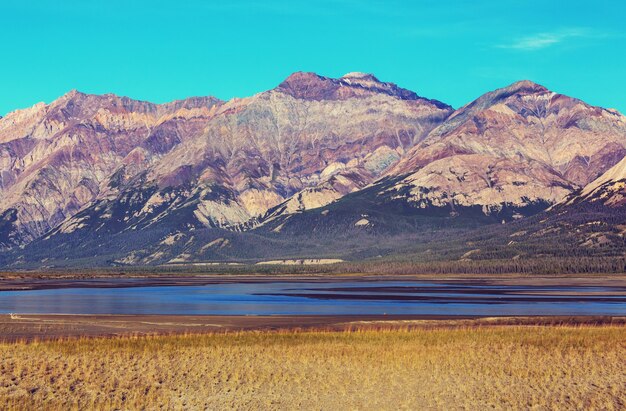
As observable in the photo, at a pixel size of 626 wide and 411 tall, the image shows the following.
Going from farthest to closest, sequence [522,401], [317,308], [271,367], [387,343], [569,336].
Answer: [317,308]
[569,336]
[387,343]
[271,367]
[522,401]

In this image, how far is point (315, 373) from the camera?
59.9 meters

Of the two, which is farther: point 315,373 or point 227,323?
point 227,323

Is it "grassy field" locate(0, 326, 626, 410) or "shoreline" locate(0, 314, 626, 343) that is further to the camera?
"shoreline" locate(0, 314, 626, 343)

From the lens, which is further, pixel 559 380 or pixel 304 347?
pixel 304 347

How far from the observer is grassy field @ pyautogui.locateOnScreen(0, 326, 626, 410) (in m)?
51.0

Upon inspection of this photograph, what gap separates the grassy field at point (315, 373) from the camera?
5100 cm

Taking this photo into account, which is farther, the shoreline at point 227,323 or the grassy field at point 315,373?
the shoreline at point 227,323

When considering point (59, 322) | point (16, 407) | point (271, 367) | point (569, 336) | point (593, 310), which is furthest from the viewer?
point (593, 310)

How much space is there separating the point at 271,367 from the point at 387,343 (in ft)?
54.4

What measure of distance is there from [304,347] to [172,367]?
14.7 metres

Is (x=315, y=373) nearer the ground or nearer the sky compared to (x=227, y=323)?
nearer the sky

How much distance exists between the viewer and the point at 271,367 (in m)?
61.8

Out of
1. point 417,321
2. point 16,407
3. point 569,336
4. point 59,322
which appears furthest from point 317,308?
point 16,407

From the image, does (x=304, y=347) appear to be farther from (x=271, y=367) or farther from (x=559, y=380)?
(x=559, y=380)
